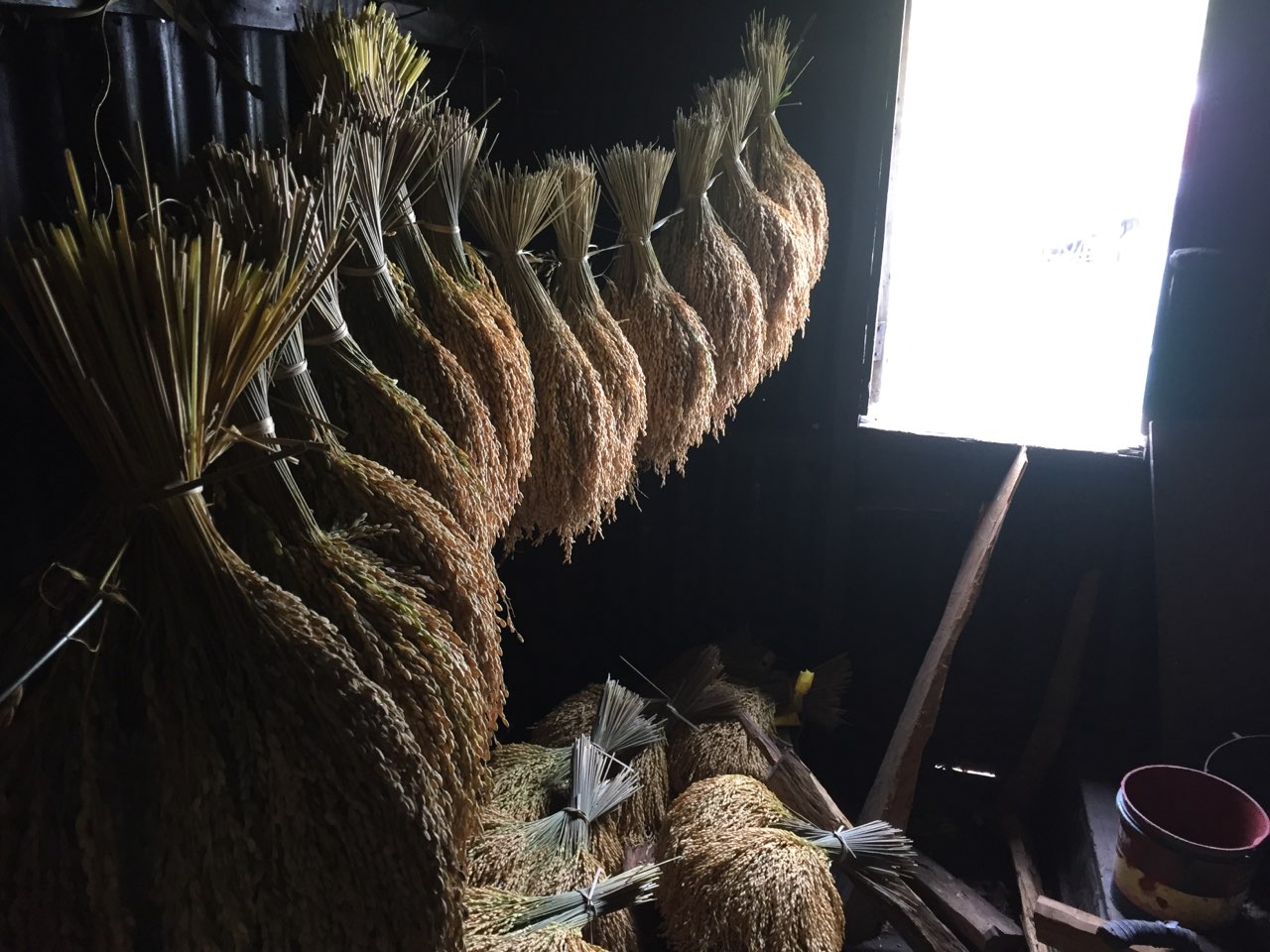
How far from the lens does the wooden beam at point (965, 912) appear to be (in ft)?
6.97

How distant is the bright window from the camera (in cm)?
230

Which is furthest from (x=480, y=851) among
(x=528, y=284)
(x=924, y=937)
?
(x=528, y=284)

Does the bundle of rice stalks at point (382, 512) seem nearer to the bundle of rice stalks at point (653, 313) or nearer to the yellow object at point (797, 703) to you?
the bundle of rice stalks at point (653, 313)

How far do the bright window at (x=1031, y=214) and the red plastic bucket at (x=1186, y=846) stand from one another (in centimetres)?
89

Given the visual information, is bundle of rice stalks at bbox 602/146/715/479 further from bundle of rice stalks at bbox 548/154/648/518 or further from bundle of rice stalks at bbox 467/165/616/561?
bundle of rice stalks at bbox 467/165/616/561

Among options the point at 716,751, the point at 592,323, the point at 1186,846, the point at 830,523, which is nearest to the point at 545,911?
the point at 716,751

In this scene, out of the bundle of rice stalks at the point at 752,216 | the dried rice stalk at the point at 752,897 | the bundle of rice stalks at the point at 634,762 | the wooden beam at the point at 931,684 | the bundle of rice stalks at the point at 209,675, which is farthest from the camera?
the wooden beam at the point at 931,684

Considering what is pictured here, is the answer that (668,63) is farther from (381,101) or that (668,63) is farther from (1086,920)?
(1086,920)

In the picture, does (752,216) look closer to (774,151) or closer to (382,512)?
(774,151)

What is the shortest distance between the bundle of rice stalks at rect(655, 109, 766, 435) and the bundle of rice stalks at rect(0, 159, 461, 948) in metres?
1.09

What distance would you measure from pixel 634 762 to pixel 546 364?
131 centimetres

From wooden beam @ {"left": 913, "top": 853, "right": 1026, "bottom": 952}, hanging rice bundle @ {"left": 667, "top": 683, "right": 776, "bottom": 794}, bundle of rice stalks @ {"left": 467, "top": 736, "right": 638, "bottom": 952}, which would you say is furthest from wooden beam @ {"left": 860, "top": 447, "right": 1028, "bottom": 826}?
bundle of rice stalks @ {"left": 467, "top": 736, "right": 638, "bottom": 952}

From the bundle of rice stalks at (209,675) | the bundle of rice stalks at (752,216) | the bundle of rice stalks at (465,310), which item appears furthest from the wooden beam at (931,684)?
the bundle of rice stalks at (209,675)

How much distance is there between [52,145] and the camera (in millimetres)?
948
